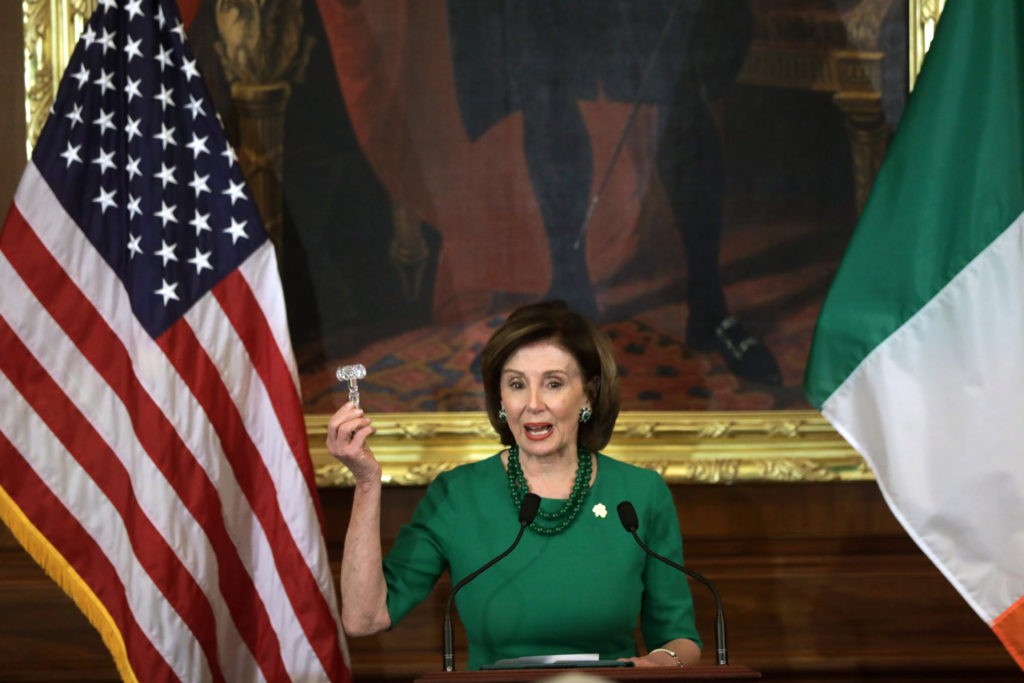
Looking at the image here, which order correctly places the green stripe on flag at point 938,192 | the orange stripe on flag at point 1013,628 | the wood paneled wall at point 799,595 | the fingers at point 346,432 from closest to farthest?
the fingers at point 346,432 < the orange stripe on flag at point 1013,628 < the green stripe on flag at point 938,192 < the wood paneled wall at point 799,595

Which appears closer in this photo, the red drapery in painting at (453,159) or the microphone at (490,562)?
the microphone at (490,562)

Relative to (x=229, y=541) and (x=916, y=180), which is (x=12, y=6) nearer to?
(x=229, y=541)

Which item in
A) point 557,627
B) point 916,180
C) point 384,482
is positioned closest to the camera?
point 557,627

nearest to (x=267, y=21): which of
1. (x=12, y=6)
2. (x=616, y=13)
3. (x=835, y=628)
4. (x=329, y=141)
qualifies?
(x=329, y=141)

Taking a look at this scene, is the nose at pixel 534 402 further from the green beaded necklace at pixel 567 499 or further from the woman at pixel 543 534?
the green beaded necklace at pixel 567 499

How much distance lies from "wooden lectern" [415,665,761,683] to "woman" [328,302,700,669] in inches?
21.0

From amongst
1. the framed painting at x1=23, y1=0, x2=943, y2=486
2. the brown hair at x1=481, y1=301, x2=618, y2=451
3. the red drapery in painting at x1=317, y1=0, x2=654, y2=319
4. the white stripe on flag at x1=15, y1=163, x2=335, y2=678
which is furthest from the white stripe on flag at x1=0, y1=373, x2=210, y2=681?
the red drapery in painting at x1=317, y1=0, x2=654, y2=319

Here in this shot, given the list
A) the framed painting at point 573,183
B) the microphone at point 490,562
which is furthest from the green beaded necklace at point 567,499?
the framed painting at point 573,183

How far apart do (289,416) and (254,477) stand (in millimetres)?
178

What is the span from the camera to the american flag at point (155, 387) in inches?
133

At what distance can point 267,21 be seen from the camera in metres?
3.96

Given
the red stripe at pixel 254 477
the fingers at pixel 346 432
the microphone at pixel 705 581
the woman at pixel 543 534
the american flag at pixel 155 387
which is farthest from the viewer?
the red stripe at pixel 254 477

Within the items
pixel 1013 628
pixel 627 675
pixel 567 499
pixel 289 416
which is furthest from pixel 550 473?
pixel 1013 628

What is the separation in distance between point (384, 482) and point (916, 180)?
164 centimetres
